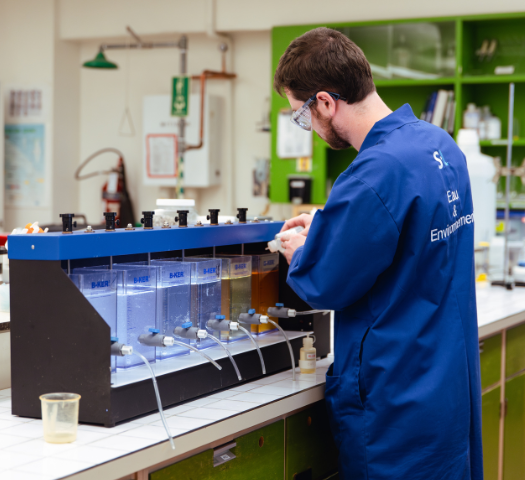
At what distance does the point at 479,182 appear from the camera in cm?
359

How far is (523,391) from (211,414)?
1800mm

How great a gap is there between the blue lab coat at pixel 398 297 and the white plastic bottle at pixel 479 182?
2251 millimetres

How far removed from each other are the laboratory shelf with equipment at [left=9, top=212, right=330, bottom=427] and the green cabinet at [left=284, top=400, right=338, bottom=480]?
133mm

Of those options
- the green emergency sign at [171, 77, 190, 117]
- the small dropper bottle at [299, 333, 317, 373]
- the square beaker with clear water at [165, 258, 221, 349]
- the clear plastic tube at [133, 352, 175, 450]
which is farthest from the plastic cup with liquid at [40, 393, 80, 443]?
the green emergency sign at [171, 77, 190, 117]

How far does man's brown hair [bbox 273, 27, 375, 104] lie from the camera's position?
1355 millimetres

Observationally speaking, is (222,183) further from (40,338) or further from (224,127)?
(40,338)

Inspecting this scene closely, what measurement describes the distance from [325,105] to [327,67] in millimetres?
78

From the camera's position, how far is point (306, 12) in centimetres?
517

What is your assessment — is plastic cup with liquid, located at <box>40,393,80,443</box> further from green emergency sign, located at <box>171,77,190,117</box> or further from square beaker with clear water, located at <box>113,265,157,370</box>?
green emergency sign, located at <box>171,77,190,117</box>

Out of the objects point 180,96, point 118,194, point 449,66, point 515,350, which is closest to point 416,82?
point 449,66

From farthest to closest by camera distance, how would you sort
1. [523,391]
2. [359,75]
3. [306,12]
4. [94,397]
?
[306,12]
[523,391]
[359,75]
[94,397]

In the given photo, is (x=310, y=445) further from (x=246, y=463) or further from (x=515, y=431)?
(x=515, y=431)

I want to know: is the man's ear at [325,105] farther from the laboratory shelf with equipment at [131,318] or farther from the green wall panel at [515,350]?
the green wall panel at [515,350]

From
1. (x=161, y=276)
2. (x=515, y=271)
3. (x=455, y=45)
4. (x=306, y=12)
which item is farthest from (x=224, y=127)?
(x=161, y=276)
